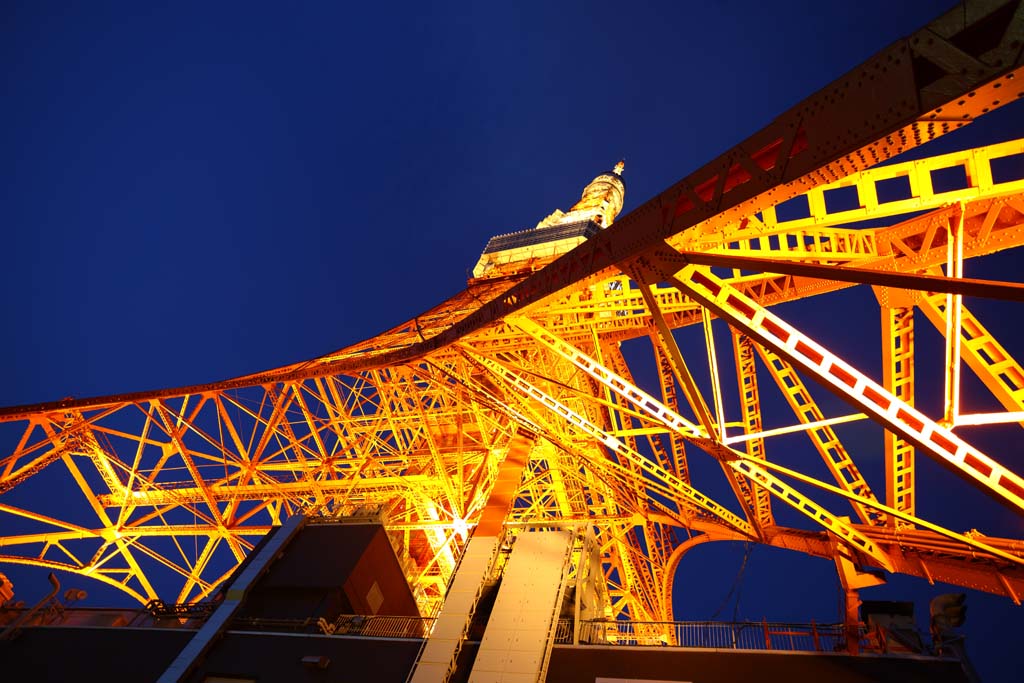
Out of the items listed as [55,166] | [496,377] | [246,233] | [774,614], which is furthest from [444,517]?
[246,233]

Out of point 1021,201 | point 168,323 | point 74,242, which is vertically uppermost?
point 74,242

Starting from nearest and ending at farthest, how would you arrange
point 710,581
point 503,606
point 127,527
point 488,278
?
point 503,606
point 127,527
point 488,278
point 710,581

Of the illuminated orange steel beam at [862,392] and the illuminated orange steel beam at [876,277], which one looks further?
the illuminated orange steel beam at [862,392]

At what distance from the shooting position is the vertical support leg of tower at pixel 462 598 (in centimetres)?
1196

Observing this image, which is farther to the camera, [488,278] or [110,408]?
[488,278]

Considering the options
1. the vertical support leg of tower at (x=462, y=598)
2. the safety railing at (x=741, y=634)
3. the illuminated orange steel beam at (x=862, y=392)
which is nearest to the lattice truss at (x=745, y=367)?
the illuminated orange steel beam at (x=862, y=392)

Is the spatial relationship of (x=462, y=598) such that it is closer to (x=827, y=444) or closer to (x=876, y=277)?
(x=827, y=444)

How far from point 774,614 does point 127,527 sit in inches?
3193

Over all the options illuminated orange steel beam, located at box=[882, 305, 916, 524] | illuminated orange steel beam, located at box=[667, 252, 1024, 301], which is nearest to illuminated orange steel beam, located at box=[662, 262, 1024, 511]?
illuminated orange steel beam, located at box=[667, 252, 1024, 301]

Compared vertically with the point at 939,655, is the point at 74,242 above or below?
above

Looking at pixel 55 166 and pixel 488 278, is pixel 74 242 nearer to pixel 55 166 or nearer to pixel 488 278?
pixel 55 166

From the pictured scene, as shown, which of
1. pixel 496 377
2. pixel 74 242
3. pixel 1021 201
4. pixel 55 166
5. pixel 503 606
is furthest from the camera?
pixel 74 242

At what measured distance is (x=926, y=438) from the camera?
19.3ft

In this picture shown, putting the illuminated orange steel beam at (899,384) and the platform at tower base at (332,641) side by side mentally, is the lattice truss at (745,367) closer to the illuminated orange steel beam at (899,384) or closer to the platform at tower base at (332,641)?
the illuminated orange steel beam at (899,384)
